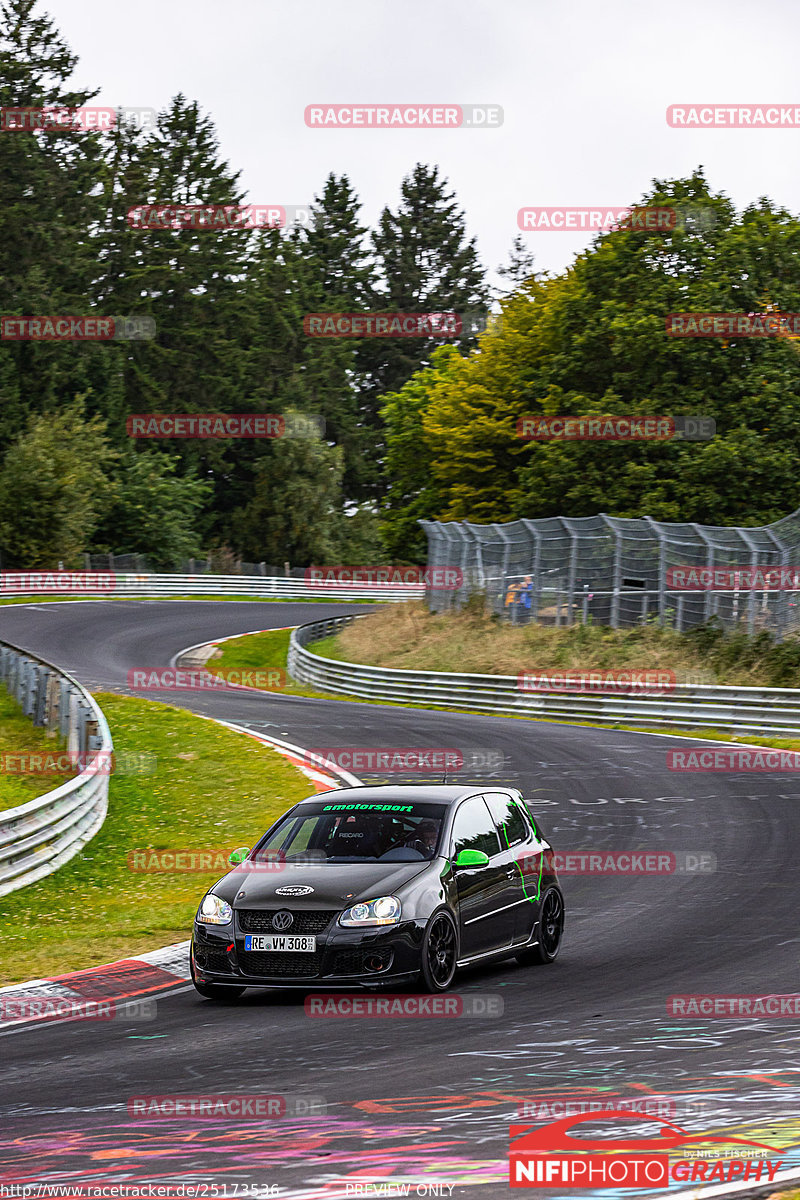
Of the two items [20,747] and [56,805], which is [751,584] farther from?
[56,805]

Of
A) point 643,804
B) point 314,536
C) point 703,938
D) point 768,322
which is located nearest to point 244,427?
point 314,536

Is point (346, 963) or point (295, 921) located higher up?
point (295, 921)

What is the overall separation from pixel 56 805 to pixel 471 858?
682 centimetres

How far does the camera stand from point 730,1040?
8172 millimetres

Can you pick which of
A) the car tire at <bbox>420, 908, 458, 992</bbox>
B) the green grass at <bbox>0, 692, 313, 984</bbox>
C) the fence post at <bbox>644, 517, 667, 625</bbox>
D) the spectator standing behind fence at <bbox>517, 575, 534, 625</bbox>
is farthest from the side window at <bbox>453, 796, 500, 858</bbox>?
the spectator standing behind fence at <bbox>517, 575, 534, 625</bbox>

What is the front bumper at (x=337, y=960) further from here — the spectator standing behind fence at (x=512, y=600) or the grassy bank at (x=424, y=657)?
the spectator standing behind fence at (x=512, y=600)

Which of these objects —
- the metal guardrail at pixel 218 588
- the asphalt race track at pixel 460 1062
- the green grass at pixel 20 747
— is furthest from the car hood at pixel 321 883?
the metal guardrail at pixel 218 588

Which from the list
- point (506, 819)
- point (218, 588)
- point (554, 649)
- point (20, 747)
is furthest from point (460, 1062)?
point (218, 588)

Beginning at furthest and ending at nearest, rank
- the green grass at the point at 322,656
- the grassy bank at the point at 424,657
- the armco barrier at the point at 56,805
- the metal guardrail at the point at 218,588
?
1. the metal guardrail at the point at 218,588
2. the grassy bank at the point at 424,657
3. the green grass at the point at 322,656
4. the armco barrier at the point at 56,805

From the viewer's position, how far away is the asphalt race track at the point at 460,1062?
19.9ft

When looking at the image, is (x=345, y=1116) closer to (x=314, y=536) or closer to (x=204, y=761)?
(x=204, y=761)

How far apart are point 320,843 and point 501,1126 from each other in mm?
4349

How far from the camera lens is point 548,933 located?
1117cm

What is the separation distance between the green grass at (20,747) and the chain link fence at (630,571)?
47.2 ft
